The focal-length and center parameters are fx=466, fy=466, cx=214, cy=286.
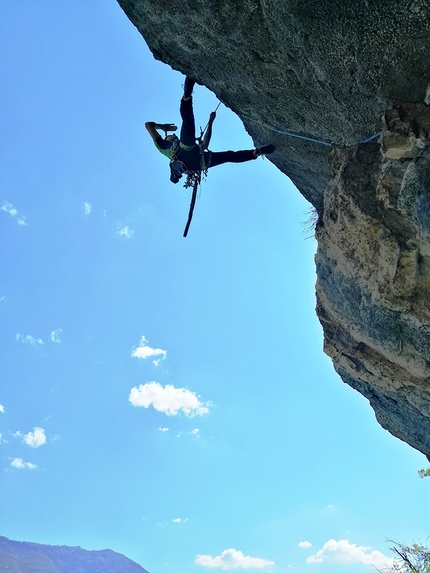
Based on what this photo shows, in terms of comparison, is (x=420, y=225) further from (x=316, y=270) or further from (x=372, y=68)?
(x=316, y=270)

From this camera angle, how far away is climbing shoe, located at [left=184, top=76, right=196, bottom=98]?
697 cm

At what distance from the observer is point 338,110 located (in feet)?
18.7

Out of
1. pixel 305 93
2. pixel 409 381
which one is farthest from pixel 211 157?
pixel 409 381

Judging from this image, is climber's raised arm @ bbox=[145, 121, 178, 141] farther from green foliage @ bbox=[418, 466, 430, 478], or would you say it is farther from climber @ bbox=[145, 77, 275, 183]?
green foliage @ bbox=[418, 466, 430, 478]

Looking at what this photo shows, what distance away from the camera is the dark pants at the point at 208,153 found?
738cm

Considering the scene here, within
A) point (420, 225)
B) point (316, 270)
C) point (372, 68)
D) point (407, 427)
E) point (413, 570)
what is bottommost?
point (413, 570)

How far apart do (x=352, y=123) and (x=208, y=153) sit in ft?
9.78

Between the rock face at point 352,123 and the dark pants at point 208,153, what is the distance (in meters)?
0.48

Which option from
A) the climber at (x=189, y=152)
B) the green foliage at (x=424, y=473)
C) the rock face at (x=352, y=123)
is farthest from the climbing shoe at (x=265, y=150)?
the green foliage at (x=424, y=473)

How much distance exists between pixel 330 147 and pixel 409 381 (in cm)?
354

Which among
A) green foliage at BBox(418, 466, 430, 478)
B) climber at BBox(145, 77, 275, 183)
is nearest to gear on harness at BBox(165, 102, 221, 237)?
climber at BBox(145, 77, 275, 183)

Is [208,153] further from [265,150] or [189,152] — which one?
[265,150]

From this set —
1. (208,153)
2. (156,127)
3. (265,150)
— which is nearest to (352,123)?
(265,150)

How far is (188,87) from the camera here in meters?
7.01
